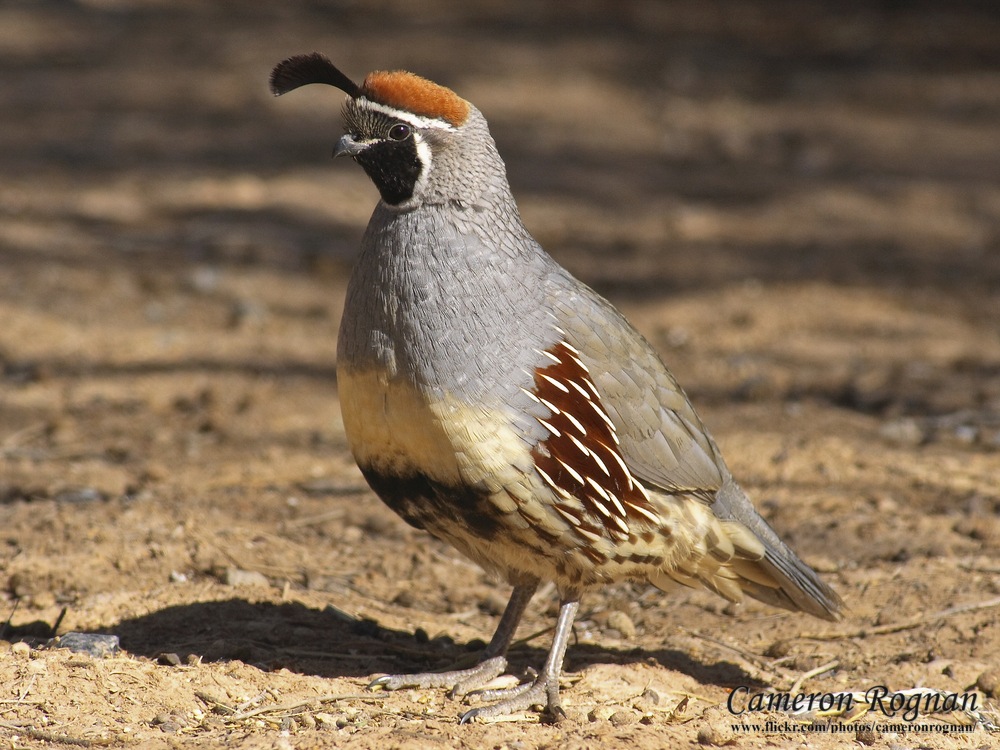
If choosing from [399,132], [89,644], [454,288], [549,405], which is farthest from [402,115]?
[89,644]

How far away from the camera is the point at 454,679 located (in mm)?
4148

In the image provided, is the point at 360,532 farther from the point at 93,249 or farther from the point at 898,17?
the point at 898,17

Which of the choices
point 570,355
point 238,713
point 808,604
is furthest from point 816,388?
point 238,713

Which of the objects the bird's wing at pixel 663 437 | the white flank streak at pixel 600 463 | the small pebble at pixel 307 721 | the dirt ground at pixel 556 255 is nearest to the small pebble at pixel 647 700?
the dirt ground at pixel 556 255

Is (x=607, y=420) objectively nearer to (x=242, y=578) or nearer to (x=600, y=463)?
(x=600, y=463)

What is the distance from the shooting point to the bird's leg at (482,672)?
407cm

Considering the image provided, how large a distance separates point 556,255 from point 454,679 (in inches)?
192

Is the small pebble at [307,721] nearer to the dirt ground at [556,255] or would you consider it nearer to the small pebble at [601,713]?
the dirt ground at [556,255]

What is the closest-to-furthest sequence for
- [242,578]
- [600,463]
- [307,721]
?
[307,721], [600,463], [242,578]

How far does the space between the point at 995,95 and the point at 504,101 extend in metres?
4.37

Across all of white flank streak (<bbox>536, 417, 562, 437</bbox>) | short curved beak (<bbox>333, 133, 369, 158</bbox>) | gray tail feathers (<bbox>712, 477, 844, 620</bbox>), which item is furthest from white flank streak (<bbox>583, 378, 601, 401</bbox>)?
short curved beak (<bbox>333, 133, 369, 158</bbox>)

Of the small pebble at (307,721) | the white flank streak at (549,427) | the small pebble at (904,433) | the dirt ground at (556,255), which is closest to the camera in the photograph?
the small pebble at (307,721)

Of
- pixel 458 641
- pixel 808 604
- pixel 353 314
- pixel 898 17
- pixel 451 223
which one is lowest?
pixel 458 641

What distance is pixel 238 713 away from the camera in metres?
3.74
